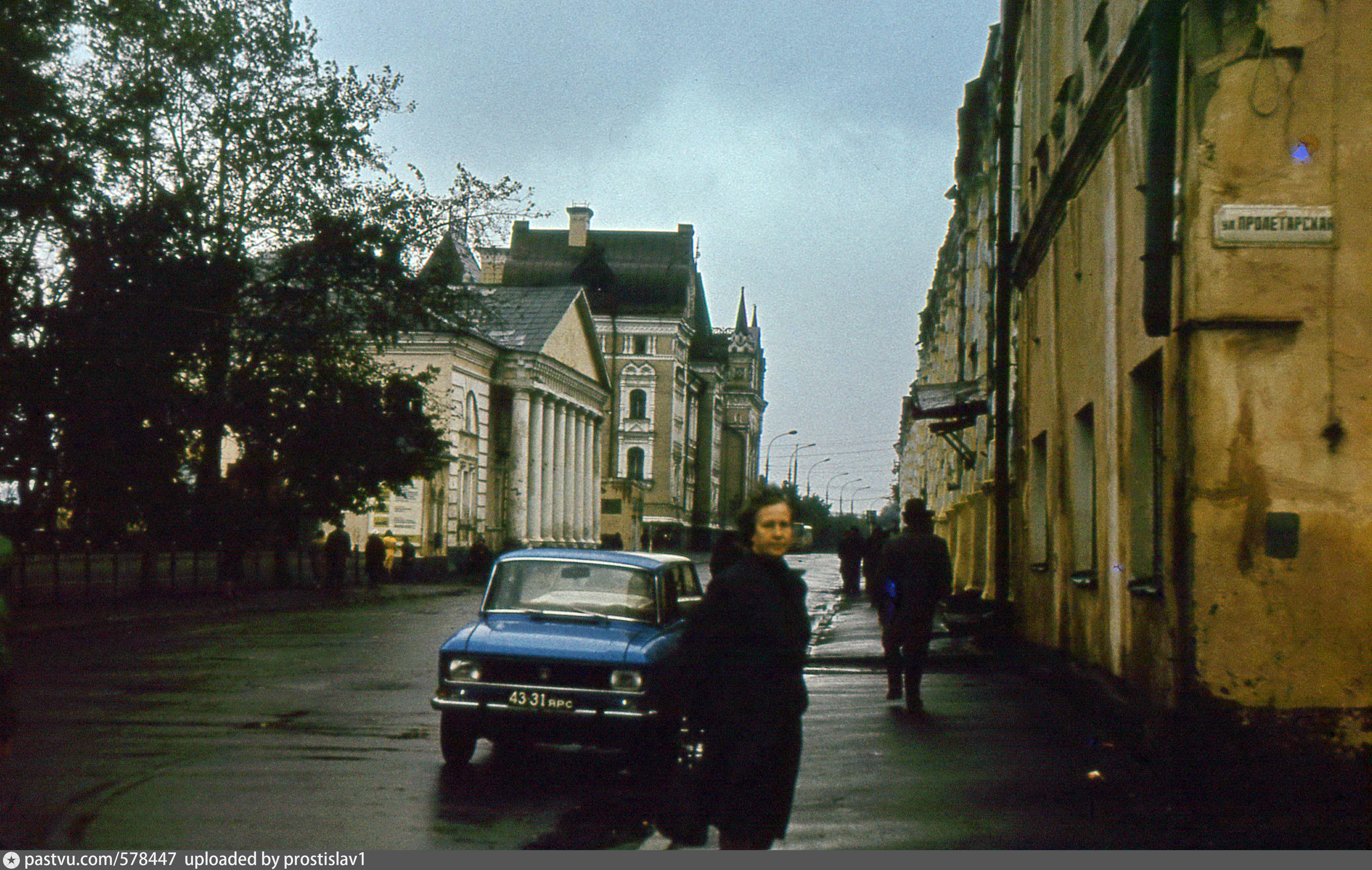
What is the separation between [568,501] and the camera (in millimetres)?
82125

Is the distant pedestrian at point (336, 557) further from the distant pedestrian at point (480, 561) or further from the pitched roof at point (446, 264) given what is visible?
the distant pedestrian at point (480, 561)

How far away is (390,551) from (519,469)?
17135 millimetres

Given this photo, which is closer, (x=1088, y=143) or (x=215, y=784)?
(x=215, y=784)

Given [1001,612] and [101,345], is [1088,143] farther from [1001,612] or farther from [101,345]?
[101,345]

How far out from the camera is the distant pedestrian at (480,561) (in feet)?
188

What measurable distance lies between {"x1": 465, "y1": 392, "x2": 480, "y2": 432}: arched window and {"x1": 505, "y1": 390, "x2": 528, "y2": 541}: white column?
12.9 feet

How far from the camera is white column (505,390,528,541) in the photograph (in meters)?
68.2

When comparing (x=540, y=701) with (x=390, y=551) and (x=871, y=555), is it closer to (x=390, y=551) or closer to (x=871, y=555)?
(x=871, y=555)

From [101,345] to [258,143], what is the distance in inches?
424

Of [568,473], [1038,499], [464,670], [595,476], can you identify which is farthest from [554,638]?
[595,476]

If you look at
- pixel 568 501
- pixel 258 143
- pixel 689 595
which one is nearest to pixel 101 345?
pixel 258 143

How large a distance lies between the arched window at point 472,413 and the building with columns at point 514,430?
66 mm

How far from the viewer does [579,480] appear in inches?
3319

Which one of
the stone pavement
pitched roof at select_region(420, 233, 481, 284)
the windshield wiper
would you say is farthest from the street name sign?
pitched roof at select_region(420, 233, 481, 284)
